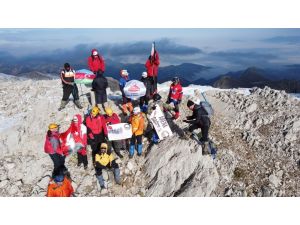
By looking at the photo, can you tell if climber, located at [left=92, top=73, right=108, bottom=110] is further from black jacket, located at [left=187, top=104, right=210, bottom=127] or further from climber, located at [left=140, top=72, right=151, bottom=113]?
black jacket, located at [left=187, top=104, right=210, bottom=127]

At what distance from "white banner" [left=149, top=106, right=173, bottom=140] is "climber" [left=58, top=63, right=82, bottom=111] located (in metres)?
4.27

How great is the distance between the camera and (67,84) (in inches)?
585

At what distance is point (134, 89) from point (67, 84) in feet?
10.8

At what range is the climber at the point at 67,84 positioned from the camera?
1445 cm

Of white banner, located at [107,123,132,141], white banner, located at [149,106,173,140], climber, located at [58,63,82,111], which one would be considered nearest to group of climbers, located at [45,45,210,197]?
climber, located at [58,63,82,111]

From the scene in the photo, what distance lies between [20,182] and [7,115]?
6.83m

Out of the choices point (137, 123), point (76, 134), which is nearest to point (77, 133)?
point (76, 134)

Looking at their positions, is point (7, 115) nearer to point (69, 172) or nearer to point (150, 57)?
point (69, 172)

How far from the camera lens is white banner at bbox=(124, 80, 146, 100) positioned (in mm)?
14008

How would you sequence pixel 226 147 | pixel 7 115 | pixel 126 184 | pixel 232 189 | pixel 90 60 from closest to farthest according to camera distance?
pixel 232 189
pixel 126 184
pixel 226 147
pixel 90 60
pixel 7 115

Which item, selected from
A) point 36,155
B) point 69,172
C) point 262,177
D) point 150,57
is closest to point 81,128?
point 69,172

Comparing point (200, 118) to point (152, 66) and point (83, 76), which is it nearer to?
point (152, 66)

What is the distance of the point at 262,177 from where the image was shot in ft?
40.5

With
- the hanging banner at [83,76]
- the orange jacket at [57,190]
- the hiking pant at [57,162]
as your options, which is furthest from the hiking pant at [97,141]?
the hanging banner at [83,76]
